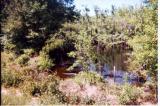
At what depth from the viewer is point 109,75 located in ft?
35.3

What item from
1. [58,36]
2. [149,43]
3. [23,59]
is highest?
[58,36]

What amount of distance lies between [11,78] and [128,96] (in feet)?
8.63

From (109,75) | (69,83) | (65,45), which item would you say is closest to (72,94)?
(69,83)

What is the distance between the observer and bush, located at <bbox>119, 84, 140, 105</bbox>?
23.7ft

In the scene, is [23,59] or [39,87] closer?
[39,87]

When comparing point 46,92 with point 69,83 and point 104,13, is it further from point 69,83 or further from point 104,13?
point 104,13

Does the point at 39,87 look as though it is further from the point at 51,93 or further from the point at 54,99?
the point at 54,99

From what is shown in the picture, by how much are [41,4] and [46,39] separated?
1449 millimetres

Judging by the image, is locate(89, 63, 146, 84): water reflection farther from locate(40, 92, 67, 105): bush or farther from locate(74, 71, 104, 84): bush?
locate(40, 92, 67, 105): bush

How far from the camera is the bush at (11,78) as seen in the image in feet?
21.4

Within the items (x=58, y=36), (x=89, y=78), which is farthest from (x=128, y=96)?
(x=58, y=36)

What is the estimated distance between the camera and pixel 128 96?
23.7ft

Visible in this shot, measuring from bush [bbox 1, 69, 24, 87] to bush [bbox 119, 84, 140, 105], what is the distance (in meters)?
2.32

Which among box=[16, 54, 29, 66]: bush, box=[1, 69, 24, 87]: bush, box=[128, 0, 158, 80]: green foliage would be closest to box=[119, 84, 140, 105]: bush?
box=[128, 0, 158, 80]: green foliage
